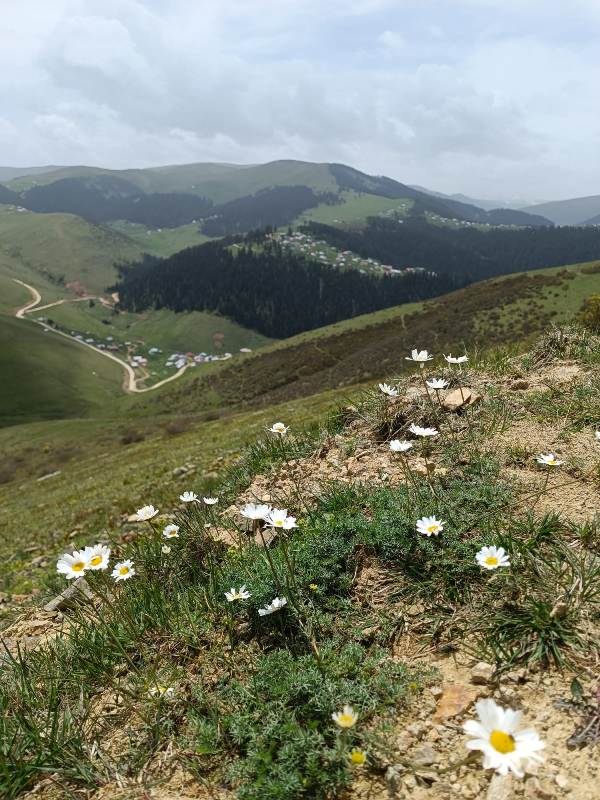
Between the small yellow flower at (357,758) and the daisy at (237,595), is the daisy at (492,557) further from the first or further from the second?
the daisy at (237,595)

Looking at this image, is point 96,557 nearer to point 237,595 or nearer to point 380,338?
point 237,595

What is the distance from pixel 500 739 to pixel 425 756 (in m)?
0.76

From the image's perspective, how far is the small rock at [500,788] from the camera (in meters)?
2.24

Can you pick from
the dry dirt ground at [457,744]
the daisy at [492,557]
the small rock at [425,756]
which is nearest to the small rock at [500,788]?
the dry dirt ground at [457,744]

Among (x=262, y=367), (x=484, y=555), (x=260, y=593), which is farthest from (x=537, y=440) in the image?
(x=262, y=367)

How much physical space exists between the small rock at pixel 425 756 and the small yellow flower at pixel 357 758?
271mm

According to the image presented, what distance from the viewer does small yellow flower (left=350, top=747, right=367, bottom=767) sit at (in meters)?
2.40

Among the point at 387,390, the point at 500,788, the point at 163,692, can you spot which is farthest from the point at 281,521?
the point at 387,390

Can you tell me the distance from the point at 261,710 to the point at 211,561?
179cm

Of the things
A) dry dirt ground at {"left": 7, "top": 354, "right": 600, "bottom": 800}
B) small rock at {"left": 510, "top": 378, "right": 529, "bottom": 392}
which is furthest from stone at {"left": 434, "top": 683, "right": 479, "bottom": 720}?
small rock at {"left": 510, "top": 378, "right": 529, "bottom": 392}

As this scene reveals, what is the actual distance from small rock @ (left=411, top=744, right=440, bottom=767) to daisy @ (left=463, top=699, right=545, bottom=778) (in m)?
0.68

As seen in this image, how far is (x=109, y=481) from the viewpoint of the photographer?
72.8ft

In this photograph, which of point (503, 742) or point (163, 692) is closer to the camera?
point (503, 742)

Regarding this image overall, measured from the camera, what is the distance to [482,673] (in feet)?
9.70
